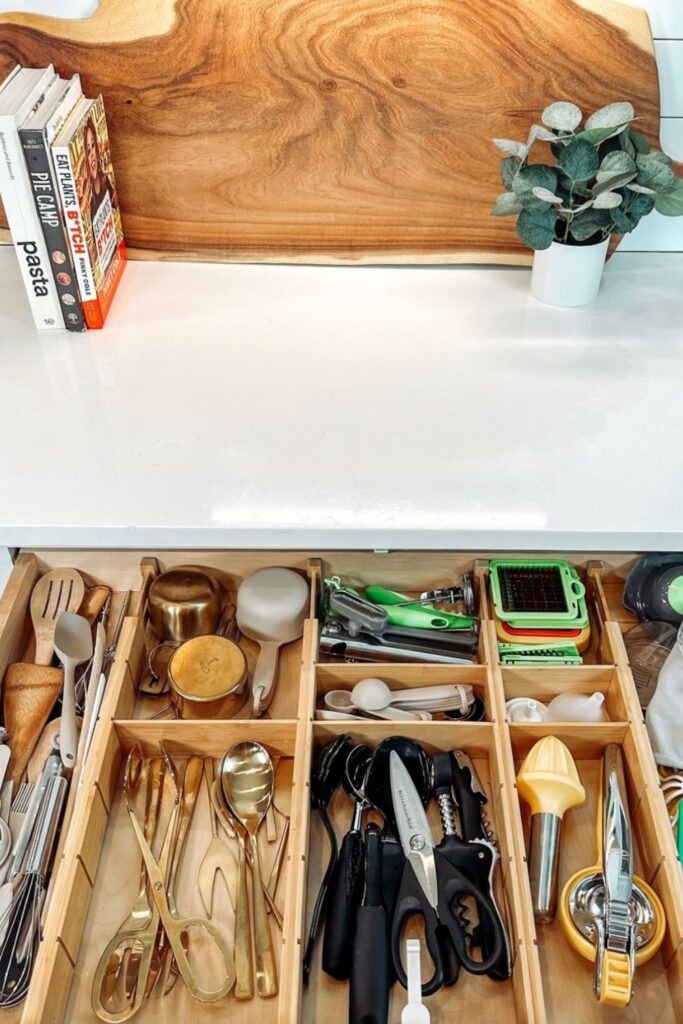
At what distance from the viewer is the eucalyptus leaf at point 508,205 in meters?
1.08

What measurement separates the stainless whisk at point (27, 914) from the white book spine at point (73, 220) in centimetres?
62

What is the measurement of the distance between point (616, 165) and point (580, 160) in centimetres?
4

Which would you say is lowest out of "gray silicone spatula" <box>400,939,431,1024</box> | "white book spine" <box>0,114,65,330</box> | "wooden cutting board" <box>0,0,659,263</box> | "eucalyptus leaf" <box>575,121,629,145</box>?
"gray silicone spatula" <box>400,939,431,1024</box>

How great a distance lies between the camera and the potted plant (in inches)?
41.1

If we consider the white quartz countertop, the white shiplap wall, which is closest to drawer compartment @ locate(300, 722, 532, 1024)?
the white quartz countertop

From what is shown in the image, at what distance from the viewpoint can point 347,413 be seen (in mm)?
1000

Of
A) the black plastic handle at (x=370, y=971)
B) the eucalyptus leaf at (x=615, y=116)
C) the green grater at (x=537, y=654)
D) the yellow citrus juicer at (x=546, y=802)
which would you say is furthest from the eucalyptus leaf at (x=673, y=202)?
the black plastic handle at (x=370, y=971)

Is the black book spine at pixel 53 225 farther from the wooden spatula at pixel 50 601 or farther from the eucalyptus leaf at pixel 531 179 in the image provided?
the eucalyptus leaf at pixel 531 179

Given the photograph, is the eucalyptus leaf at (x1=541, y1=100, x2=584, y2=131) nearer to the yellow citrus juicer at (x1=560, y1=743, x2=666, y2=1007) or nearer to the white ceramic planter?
the white ceramic planter

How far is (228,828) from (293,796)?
97 mm

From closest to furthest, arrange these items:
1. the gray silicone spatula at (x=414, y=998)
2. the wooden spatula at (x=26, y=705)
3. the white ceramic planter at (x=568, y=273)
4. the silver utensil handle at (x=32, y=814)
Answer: the gray silicone spatula at (x=414, y=998)
the silver utensil handle at (x=32, y=814)
the wooden spatula at (x=26, y=705)
the white ceramic planter at (x=568, y=273)

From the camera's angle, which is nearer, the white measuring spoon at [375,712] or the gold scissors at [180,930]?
the gold scissors at [180,930]

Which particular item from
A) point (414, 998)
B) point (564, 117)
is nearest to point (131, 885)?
point (414, 998)

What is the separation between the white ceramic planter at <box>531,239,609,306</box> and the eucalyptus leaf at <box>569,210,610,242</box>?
0.04 meters
